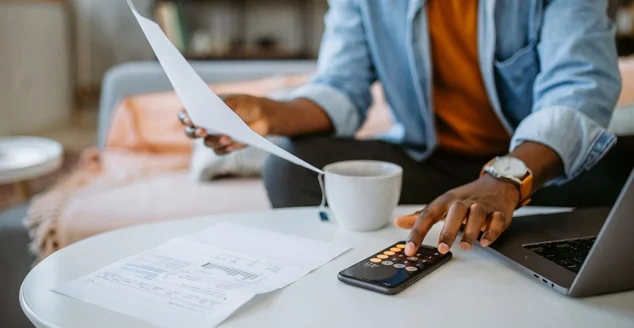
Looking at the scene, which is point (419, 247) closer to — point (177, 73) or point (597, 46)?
point (177, 73)

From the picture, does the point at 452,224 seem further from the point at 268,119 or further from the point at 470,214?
the point at 268,119

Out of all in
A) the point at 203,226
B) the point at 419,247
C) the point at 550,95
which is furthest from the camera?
the point at 550,95

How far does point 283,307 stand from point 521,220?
1.08 ft

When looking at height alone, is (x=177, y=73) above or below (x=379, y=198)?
above

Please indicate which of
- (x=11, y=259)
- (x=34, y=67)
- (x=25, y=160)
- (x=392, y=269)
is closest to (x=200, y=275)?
(x=392, y=269)

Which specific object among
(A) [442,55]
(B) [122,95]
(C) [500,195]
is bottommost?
(B) [122,95]

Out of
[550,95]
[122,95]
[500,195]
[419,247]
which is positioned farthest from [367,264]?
[122,95]

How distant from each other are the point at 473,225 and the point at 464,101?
1.72ft

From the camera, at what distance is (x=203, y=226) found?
780 millimetres

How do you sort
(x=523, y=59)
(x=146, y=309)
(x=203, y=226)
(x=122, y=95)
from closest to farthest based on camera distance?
(x=146, y=309), (x=203, y=226), (x=523, y=59), (x=122, y=95)

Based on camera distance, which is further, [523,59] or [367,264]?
[523,59]

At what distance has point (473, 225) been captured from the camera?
66cm

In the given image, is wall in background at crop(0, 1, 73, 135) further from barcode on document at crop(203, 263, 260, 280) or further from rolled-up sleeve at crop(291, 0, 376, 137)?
barcode on document at crop(203, 263, 260, 280)

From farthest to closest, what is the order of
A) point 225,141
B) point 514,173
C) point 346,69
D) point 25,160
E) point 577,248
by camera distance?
1. point 25,160
2. point 346,69
3. point 225,141
4. point 514,173
5. point 577,248
